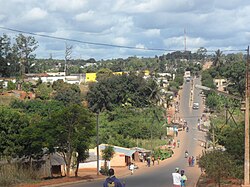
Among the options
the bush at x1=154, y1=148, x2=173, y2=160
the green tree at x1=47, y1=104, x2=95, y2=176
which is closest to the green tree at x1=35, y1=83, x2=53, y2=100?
the bush at x1=154, y1=148, x2=173, y2=160

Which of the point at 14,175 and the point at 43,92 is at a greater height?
the point at 43,92

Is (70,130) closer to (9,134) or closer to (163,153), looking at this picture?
(9,134)

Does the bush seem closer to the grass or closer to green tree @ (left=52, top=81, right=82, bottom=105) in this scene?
green tree @ (left=52, top=81, right=82, bottom=105)

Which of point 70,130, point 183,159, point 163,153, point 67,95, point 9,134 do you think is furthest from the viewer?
point 67,95

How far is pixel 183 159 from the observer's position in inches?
2478

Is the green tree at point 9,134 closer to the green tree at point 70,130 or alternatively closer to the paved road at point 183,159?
the green tree at point 70,130

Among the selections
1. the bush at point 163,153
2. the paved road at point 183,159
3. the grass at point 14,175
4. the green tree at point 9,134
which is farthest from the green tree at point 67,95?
the grass at point 14,175

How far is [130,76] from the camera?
315 ft

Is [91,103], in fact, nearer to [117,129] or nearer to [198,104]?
[117,129]

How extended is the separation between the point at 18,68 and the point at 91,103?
26.5m

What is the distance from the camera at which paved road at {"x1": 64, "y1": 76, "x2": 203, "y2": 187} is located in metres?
37.1

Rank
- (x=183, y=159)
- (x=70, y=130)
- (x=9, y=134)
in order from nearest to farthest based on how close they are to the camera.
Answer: (x=9, y=134), (x=70, y=130), (x=183, y=159)

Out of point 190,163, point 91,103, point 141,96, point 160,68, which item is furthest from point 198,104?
point 160,68

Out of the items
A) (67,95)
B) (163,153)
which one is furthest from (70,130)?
(67,95)
